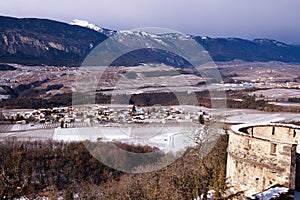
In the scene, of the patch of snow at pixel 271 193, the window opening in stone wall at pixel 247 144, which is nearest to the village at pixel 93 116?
the window opening in stone wall at pixel 247 144

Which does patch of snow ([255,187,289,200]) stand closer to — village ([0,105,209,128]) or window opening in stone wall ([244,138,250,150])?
window opening in stone wall ([244,138,250,150])

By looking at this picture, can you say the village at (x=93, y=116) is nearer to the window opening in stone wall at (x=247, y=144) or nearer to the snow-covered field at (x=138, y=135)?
the snow-covered field at (x=138, y=135)

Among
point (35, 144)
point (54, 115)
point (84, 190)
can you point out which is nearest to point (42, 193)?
point (84, 190)

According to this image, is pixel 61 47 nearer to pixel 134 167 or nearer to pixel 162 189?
pixel 134 167

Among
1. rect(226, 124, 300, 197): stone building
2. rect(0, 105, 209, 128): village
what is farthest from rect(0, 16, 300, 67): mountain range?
rect(226, 124, 300, 197): stone building

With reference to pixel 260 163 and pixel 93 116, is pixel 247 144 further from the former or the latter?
pixel 93 116

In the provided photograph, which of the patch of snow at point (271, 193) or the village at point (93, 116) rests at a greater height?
the patch of snow at point (271, 193)
